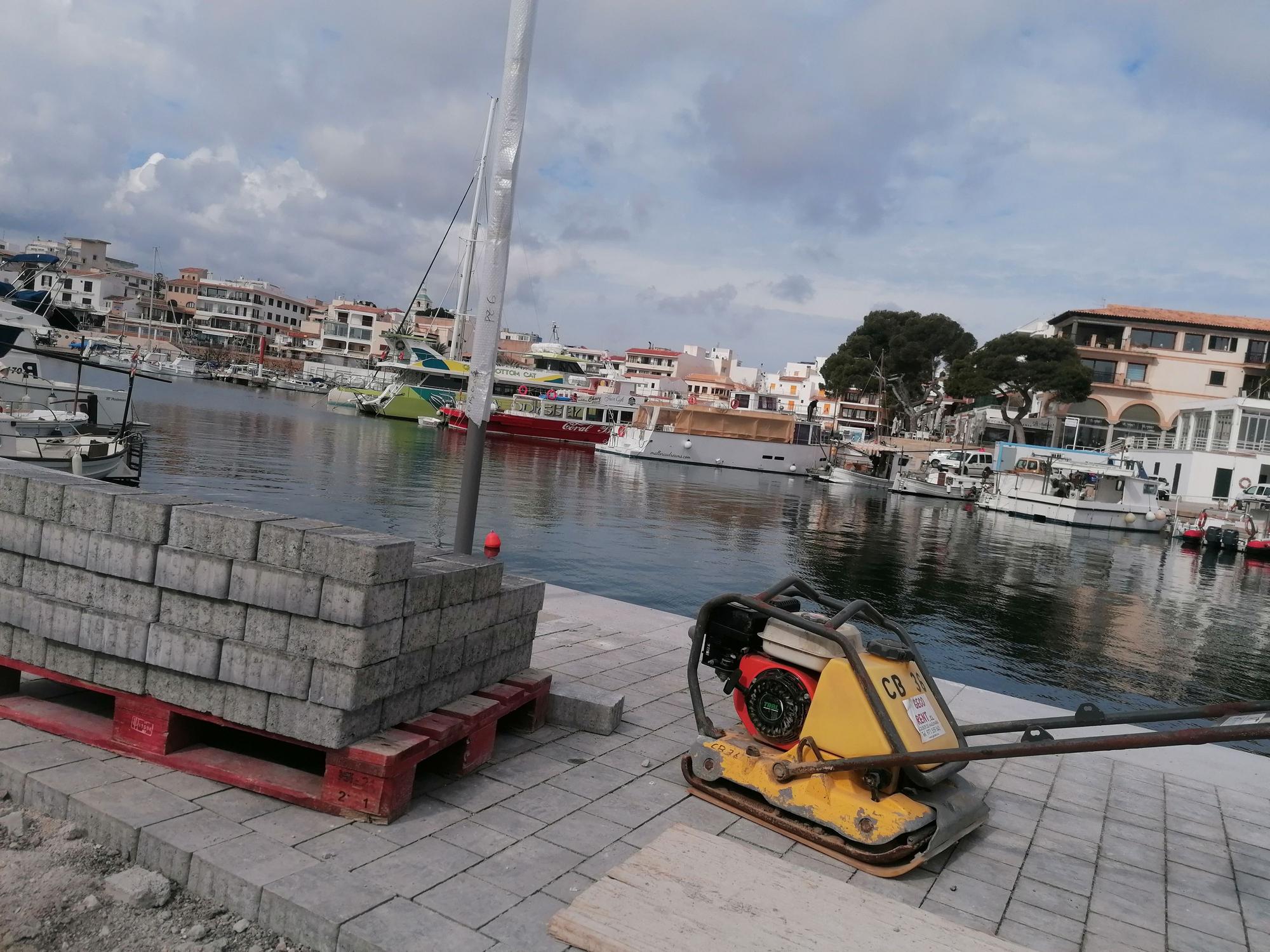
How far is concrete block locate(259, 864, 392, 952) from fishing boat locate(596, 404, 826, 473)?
5453 centimetres

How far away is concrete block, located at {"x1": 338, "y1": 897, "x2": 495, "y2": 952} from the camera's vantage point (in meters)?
2.95

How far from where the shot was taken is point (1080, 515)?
39.2 metres

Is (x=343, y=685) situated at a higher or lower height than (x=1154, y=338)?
lower

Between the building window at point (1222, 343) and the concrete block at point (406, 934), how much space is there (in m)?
69.9

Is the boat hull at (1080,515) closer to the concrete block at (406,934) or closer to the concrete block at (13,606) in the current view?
the concrete block at (406,934)

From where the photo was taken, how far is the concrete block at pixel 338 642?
3621mm

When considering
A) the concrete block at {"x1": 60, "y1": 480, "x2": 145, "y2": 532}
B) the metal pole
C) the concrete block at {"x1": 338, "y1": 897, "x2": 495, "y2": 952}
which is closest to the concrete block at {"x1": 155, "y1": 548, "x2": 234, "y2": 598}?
the concrete block at {"x1": 60, "y1": 480, "x2": 145, "y2": 532}

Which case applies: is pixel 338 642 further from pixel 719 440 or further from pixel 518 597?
pixel 719 440

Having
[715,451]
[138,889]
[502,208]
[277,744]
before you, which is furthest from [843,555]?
[715,451]

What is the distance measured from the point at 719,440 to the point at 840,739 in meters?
55.4

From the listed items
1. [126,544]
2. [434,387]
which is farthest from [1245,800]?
[434,387]

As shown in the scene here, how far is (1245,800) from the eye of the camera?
5.35 metres

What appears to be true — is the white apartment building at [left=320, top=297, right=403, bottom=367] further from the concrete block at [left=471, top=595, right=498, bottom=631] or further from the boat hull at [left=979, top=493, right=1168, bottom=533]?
the concrete block at [left=471, top=595, right=498, bottom=631]

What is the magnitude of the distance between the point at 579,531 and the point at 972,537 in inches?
595
